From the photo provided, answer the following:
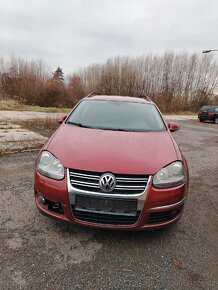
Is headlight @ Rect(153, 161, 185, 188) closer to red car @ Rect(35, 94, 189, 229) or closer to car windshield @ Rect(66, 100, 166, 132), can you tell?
red car @ Rect(35, 94, 189, 229)

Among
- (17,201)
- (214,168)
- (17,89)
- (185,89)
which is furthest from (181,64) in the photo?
(17,201)

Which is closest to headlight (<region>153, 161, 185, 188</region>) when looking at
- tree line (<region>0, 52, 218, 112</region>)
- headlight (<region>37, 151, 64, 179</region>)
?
headlight (<region>37, 151, 64, 179</region>)

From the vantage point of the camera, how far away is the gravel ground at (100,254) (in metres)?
2.18

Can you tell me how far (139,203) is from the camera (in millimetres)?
2416

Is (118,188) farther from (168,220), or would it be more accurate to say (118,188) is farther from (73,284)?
(73,284)

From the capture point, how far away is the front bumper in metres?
2.43

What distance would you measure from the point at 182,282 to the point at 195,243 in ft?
2.26

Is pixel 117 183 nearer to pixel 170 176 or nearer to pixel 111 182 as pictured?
pixel 111 182

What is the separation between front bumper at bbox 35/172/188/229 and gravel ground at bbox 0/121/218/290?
0.96 ft

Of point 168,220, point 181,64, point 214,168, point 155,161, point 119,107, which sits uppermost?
point 181,64

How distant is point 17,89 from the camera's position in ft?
85.6

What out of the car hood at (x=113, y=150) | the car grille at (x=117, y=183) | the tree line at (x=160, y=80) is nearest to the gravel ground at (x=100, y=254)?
the car grille at (x=117, y=183)

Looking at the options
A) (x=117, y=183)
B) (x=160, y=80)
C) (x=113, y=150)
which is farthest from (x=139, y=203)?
(x=160, y=80)

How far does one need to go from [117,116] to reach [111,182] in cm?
169
